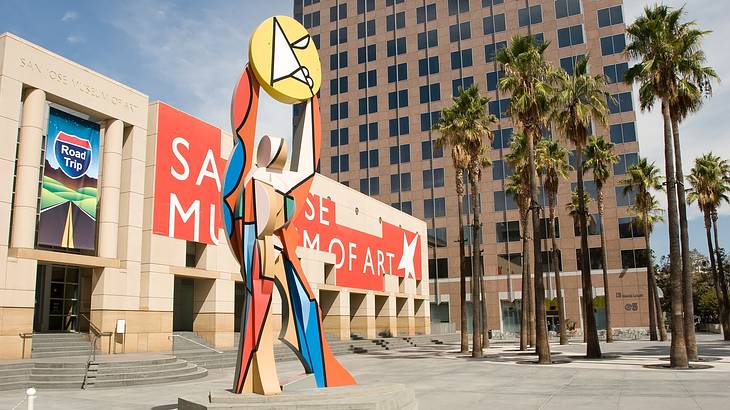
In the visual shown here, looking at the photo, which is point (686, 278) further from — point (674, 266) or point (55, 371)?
point (55, 371)

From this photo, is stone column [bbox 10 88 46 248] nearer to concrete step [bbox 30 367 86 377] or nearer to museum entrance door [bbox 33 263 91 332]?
concrete step [bbox 30 367 86 377]

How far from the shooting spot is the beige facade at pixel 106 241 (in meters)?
23.0

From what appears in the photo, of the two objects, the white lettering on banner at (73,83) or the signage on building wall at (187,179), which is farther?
the signage on building wall at (187,179)

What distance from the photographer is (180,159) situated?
30.6 meters

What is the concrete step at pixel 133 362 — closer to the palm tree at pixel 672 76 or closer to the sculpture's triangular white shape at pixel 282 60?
the sculpture's triangular white shape at pixel 282 60

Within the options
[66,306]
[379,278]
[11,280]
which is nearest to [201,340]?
[66,306]

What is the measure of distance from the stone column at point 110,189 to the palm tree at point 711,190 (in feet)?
133

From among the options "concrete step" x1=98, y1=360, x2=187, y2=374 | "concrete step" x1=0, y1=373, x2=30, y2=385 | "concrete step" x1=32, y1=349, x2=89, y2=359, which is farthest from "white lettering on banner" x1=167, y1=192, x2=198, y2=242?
"concrete step" x1=0, y1=373, x2=30, y2=385

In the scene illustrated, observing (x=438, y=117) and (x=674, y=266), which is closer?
(x=674, y=266)

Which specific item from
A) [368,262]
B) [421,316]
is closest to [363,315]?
[368,262]

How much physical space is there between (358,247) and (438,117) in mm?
28341

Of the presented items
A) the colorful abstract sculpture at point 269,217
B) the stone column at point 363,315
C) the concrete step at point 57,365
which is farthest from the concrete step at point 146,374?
the stone column at point 363,315

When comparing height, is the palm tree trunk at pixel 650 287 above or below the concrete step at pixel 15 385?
above

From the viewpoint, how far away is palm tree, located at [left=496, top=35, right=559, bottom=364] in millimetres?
29295
